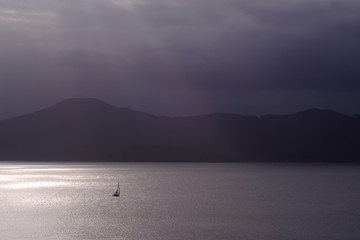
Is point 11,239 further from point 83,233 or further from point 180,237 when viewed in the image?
point 180,237

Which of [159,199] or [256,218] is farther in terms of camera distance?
[159,199]

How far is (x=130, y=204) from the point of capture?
106375mm

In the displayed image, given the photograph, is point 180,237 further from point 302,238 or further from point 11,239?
point 11,239

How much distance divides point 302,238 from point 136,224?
75.2 ft

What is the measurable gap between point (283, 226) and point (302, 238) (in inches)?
365

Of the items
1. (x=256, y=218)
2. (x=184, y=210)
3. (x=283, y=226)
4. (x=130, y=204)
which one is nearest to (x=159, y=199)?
(x=130, y=204)

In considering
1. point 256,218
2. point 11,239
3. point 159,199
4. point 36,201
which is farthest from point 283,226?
A: point 36,201

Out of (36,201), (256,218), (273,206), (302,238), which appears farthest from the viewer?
(36,201)

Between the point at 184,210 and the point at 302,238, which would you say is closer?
the point at 302,238

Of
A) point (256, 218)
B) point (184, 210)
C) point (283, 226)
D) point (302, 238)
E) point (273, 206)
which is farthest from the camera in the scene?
point (273, 206)

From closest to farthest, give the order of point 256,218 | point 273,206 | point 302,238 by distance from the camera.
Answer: point 302,238 < point 256,218 < point 273,206

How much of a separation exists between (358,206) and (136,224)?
49101 mm

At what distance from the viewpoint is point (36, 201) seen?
114 m

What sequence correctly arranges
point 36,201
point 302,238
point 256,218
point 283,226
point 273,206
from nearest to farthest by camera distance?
point 302,238 → point 283,226 → point 256,218 → point 273,206 → point 36,201
